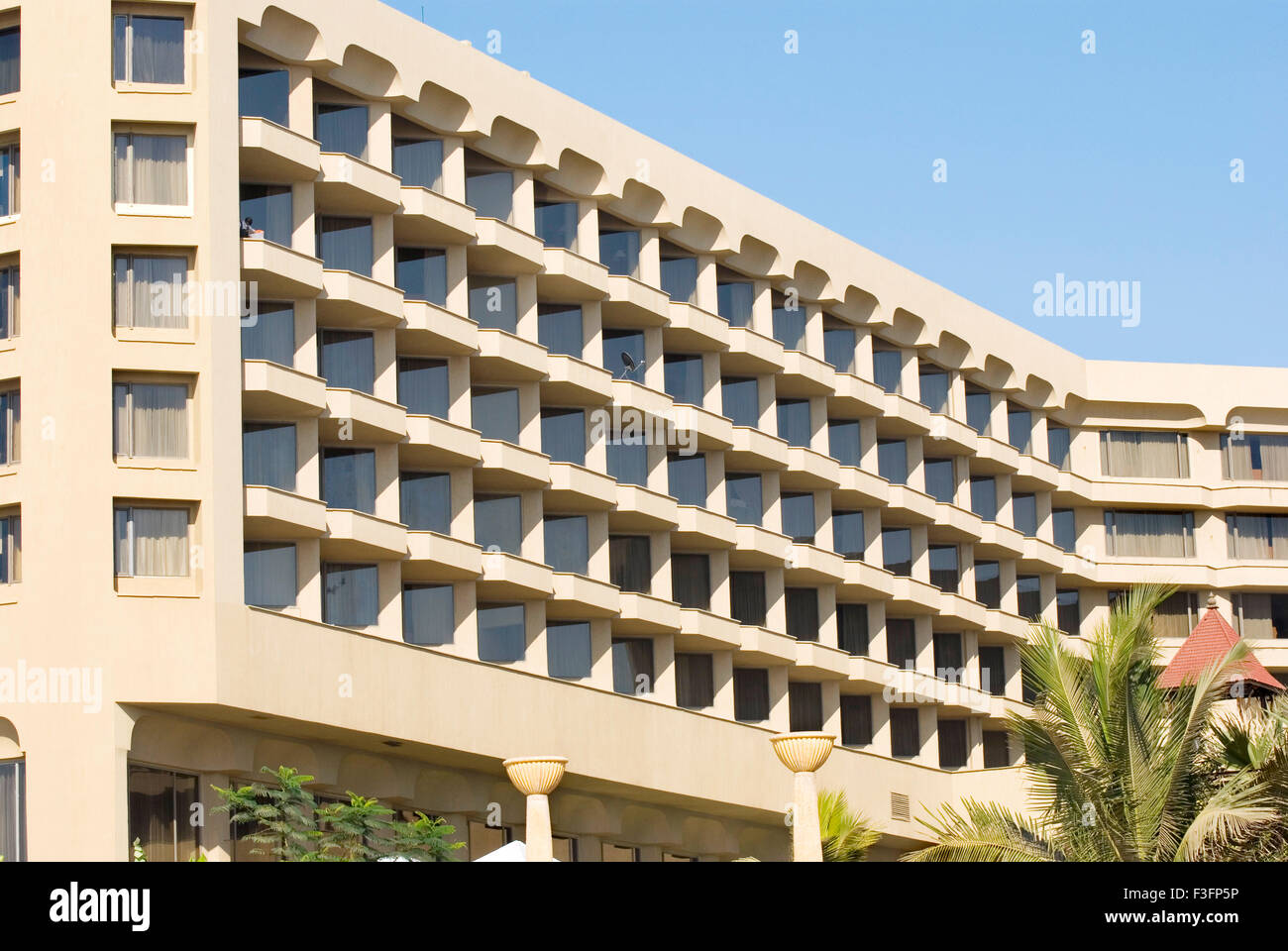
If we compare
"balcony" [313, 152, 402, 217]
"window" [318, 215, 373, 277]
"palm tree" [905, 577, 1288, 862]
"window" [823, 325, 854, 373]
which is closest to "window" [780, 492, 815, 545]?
"window" [823, 325, 854, 373]

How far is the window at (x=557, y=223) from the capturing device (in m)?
54.9

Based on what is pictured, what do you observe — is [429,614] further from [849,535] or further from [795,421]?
[849,535]

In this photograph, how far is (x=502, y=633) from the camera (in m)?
51.4

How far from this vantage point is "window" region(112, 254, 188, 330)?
42.4 m

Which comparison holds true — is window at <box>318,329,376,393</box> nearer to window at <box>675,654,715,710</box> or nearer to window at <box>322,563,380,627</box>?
window at <box>322,563,380,627</box>

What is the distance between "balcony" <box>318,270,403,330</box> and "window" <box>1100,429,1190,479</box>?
35.0 metres

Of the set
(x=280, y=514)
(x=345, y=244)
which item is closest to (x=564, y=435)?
(x=345, y=244)

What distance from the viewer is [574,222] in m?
55.5

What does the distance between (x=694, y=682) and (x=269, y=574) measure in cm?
1699

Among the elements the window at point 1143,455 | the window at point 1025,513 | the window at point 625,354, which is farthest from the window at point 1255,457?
the window at point 625,354

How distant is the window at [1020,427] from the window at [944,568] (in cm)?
563

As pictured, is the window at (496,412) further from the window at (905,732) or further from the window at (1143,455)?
the window at (1143,455)

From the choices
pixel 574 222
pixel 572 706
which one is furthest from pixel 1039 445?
pixel 572 706
